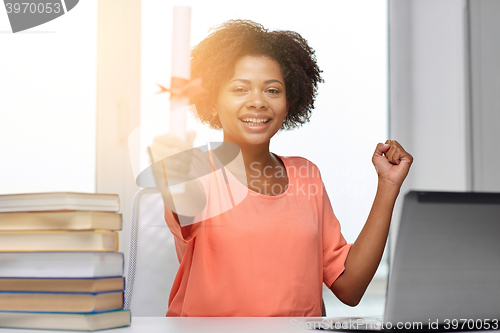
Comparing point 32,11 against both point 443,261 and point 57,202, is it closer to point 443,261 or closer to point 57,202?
point 57,202

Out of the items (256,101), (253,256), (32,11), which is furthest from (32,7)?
(253,256)

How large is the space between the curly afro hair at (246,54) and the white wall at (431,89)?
76 cm

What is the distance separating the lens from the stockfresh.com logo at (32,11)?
188cm

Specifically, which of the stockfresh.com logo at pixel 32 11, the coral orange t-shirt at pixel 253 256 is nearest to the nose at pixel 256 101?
the coral orange t-shirt at pixel 253 256

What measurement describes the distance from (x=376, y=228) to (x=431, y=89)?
1202 millimetres

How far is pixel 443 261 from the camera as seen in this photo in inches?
20.1

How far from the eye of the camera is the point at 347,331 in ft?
1.86

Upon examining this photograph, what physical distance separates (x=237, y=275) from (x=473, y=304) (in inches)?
24.5

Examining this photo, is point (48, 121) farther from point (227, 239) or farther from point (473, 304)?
point (473, 304)

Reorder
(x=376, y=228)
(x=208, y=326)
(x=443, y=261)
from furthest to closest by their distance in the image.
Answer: (x=376, y=228), (x=208, y=326), (x=443, y=261)

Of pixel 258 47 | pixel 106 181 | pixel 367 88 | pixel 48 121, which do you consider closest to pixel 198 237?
pixel 258 47

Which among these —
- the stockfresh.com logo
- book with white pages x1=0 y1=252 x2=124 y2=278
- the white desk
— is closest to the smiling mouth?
the white desk

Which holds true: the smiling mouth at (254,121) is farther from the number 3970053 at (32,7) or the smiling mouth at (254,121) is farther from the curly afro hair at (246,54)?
the number 3970053 at (32,7)

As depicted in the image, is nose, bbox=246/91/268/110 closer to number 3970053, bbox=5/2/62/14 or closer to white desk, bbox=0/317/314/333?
white desk, bbox=0/317/314/333
